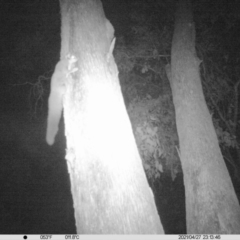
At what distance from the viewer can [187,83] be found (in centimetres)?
277

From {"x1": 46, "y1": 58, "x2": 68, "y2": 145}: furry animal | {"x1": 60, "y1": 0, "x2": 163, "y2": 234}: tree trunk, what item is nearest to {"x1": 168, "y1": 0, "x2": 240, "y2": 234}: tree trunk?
{"x1": 60, "y1": 0, "x2": 163, "y2": 234}: tree trunk

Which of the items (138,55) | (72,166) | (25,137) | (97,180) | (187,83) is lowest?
(97,180)

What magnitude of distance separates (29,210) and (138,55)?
21.4ft

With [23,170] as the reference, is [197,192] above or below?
below

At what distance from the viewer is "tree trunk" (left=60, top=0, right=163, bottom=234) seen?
1432 mm

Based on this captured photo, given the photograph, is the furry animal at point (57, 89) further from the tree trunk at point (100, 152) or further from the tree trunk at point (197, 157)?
the tree trunk at point (197, 157)

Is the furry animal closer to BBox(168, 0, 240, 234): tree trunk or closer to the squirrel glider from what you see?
the squirrel glider

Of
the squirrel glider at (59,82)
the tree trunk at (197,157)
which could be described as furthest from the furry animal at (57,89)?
the tree trunk at (197,157)

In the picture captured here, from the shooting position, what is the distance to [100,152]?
1.50 m

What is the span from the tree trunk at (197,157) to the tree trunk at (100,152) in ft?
2.82

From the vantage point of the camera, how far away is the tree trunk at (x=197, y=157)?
6.94ft

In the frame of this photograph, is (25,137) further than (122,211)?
Yes

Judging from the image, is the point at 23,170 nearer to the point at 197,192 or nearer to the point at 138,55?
the point at 138,55

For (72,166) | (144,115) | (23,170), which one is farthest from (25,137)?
(72,166)
